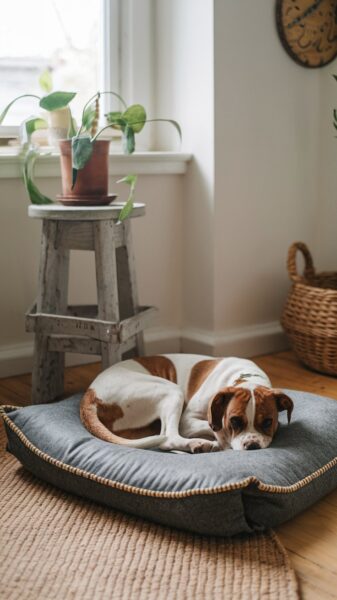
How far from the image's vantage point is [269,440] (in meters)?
1.95

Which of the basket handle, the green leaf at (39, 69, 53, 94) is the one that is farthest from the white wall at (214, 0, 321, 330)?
the green leaf at (39, 69, 53, 94)

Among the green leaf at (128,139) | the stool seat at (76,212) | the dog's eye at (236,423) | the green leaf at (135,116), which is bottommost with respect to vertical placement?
the dog's eye at (236,423)

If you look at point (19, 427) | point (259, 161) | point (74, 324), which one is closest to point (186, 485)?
point (19, 427)

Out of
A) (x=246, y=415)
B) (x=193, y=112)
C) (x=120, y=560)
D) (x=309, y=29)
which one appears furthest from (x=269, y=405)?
(x=309, y=29)

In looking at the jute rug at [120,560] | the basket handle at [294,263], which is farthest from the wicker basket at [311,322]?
the jute rug at [120,560]

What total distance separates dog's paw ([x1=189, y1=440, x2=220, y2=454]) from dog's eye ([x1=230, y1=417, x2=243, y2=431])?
9cm

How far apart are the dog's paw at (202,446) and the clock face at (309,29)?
1.73 metres

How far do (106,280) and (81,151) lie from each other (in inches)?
15.0

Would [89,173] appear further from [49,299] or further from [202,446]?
[202,446]

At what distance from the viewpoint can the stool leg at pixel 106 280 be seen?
2.38 meters

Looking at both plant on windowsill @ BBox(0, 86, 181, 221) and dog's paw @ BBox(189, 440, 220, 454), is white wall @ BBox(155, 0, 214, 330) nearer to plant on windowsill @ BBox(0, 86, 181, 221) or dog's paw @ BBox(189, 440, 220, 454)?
plant on windowsill @ BBox(0, 86, 181, 221)

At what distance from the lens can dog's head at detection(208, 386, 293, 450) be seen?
1.92 meters

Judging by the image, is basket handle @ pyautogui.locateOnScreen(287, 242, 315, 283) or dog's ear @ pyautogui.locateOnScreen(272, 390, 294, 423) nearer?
dog's ear @ pyautogui.locateOnScreen(272, 390, 294, 423)

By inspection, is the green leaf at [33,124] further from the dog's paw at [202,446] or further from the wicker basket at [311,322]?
the dog's paw at [202,446]
